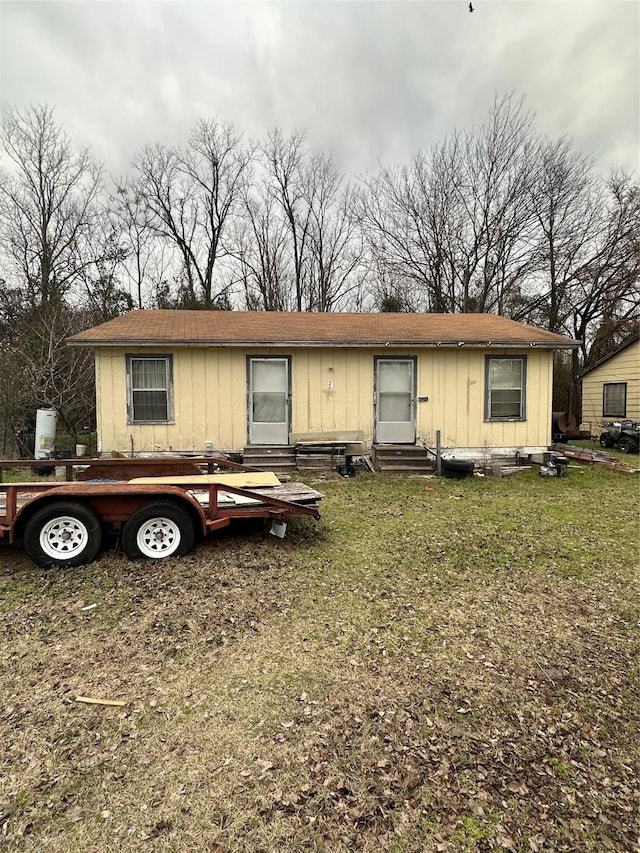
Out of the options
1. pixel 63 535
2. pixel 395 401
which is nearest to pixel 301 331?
pixel 395 401

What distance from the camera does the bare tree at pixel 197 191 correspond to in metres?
22.2

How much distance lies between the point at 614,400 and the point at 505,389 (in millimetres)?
9513

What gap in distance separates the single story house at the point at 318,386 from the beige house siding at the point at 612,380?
8.07 metres

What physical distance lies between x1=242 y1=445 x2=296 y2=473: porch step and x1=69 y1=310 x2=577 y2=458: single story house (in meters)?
0.20

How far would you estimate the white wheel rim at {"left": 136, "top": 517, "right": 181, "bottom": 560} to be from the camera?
4.14 metres

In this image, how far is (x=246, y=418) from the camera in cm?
909

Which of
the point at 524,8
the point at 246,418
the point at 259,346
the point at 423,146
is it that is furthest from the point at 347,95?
the point at 246,418

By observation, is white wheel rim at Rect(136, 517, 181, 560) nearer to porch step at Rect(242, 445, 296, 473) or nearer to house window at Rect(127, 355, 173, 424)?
porch step at Rect(242, 445, 296, 473)

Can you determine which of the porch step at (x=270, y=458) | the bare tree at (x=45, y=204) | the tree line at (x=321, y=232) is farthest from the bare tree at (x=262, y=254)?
the porch step at (x=270, y=458)

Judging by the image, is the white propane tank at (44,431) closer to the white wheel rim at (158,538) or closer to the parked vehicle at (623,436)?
the white wheel rim at (158,538)

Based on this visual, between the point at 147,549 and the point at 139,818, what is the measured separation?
272cm

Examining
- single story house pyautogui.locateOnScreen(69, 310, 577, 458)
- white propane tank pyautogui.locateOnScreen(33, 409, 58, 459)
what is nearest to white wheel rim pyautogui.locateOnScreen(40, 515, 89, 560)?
single story house pyautogui.locateOnScreen(69, 310, 577, 458)

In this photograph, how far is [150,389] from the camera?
8.80 m

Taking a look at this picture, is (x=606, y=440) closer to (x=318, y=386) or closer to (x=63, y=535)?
(x=318, y=386)
